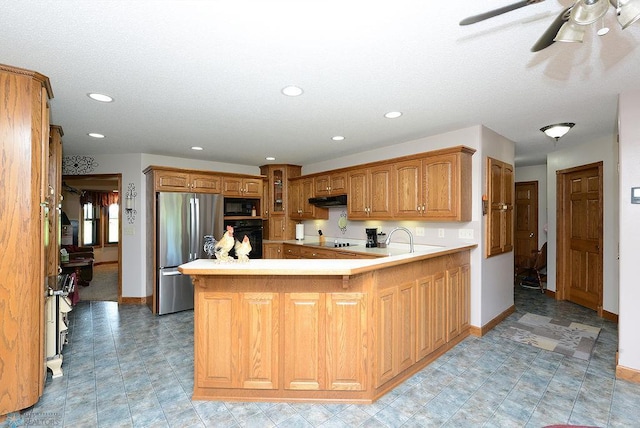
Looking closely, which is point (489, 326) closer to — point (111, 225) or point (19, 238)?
point (19, 238)

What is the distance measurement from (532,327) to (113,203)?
10.2m

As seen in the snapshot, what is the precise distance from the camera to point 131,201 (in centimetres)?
486

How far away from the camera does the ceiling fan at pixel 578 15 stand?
1147 mm

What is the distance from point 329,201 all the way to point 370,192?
2.97ft

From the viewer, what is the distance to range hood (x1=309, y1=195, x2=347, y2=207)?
492 cm

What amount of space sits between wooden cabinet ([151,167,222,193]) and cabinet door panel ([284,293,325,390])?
3092 millimetres

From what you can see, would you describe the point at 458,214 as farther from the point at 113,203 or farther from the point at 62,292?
the point at 113,203

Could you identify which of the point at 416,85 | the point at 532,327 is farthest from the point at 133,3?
the point at 532,327

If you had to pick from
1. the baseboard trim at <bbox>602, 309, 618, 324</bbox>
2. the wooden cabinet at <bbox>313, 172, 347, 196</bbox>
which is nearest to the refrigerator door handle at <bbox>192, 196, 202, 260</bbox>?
the wooden cabinet at <bbox>313, 172, 347, 196</bbox>

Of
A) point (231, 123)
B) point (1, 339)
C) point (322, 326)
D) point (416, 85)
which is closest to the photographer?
point (1, 339)

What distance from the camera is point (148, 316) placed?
4211 millimetres

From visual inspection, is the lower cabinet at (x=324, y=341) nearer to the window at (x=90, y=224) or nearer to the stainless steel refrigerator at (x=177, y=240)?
the stainless steel refrigerator at (x=177, y=240)

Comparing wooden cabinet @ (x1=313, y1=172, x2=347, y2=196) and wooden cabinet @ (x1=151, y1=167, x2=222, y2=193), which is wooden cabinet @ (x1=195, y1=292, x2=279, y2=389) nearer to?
wooden cabinet @ (x1=151, y1=167, x2=222, y2=193)

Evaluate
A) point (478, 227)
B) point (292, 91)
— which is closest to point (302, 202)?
point (478, 227)
